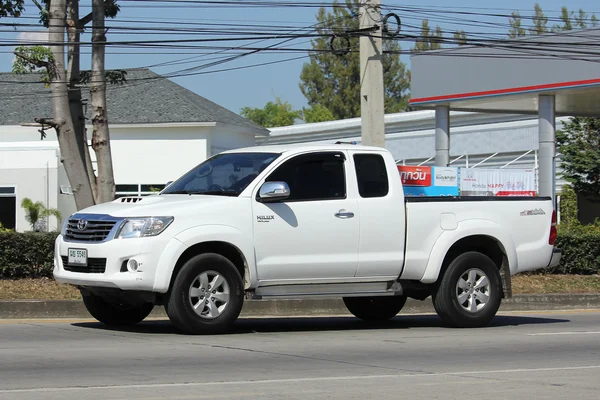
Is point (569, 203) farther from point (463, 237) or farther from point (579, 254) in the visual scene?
point (463, 237)

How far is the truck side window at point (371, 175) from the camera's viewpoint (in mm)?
12438

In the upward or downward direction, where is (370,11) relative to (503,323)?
upward

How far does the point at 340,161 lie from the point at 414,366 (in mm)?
3556

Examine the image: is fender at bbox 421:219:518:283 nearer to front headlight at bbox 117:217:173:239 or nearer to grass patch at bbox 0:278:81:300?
front headlight at bbox 117:217:173:239

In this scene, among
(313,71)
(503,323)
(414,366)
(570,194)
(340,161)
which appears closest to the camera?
(414,366)

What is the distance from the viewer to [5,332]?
11992mm

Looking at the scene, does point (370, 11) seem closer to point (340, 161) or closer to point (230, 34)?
point (230, 34)

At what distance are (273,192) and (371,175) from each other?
1.57 metres

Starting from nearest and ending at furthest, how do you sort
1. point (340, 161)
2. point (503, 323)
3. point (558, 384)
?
point (558, 384) < point (340, 161) < point (503, 323)

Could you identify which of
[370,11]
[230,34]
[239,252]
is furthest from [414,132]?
[239,252]

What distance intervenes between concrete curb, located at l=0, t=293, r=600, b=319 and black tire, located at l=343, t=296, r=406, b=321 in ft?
5.85

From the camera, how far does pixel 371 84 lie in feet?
63.7

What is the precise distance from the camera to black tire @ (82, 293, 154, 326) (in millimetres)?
12414

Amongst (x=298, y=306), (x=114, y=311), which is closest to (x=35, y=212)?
(x=298, y=306)
